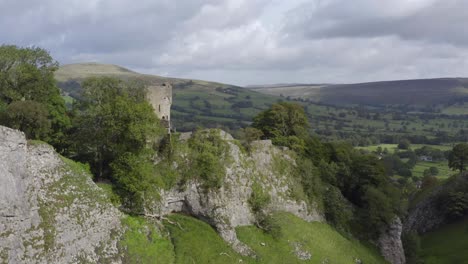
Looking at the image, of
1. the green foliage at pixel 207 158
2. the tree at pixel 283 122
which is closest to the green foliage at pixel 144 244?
the green foliage at pixel 207 158

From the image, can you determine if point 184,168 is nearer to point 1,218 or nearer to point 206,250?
point 206,250

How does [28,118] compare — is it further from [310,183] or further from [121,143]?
[310,183]

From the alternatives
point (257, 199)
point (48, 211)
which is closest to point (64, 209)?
point (48, 211)

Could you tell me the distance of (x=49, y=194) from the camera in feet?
125

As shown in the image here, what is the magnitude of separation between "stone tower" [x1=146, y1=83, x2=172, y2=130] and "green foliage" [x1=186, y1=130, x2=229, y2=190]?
6.26 metres

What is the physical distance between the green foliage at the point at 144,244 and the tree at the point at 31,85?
1531 centimetres

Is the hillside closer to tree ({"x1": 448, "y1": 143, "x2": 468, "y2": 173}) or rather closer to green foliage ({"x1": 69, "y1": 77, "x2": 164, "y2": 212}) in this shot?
green foliage ({"x1": 69, "y1": 77, "x2": 164, "y2": 212})

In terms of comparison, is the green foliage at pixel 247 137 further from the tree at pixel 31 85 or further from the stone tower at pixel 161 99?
the tree at pixel 31 85

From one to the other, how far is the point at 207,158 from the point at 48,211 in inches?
772

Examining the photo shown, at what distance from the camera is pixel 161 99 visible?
59.0 metres

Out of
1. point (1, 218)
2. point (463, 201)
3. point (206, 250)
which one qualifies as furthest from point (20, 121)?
point (463, 201)

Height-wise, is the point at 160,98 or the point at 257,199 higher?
the point at 160,98

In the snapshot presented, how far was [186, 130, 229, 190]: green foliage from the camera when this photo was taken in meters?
51.2

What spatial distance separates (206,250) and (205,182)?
8.31m
